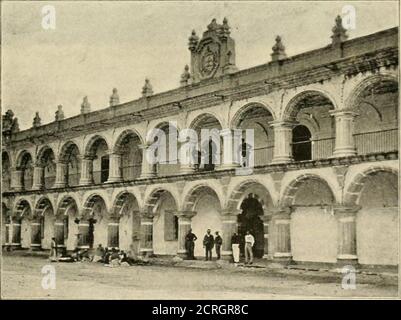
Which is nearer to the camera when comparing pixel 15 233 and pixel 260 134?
pixel 260 134

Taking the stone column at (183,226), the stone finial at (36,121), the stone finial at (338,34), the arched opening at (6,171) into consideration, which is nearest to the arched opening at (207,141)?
the stone column at (183,226)

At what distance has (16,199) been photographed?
33.8m

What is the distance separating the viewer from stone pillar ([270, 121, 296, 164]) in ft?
71.8

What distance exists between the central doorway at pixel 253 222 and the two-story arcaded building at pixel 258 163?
5cm

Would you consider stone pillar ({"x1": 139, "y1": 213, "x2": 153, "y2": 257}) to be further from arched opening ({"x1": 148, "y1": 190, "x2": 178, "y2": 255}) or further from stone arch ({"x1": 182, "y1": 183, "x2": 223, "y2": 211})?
stone arch ({"x1": 182, "y1": 183, "x2": 223, "y2": 211})

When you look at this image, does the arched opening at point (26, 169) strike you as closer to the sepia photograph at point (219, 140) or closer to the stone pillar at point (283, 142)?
the sepia photograph at point (219, 140)

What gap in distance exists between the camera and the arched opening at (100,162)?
1200 inches

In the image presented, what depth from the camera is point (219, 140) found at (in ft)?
80.3

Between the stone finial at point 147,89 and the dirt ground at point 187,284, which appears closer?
the dirt ground at point 187,284

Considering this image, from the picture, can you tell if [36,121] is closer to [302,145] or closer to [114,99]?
[114,99]

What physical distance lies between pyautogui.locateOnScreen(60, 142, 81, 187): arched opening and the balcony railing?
14199mm

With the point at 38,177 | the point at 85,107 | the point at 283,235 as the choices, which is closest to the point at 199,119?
the point at 283,235

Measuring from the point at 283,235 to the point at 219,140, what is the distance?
15.1 ft

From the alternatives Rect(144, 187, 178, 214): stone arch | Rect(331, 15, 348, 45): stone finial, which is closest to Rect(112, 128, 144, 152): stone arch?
Rect(144, 187, 178, 214): stone arch
